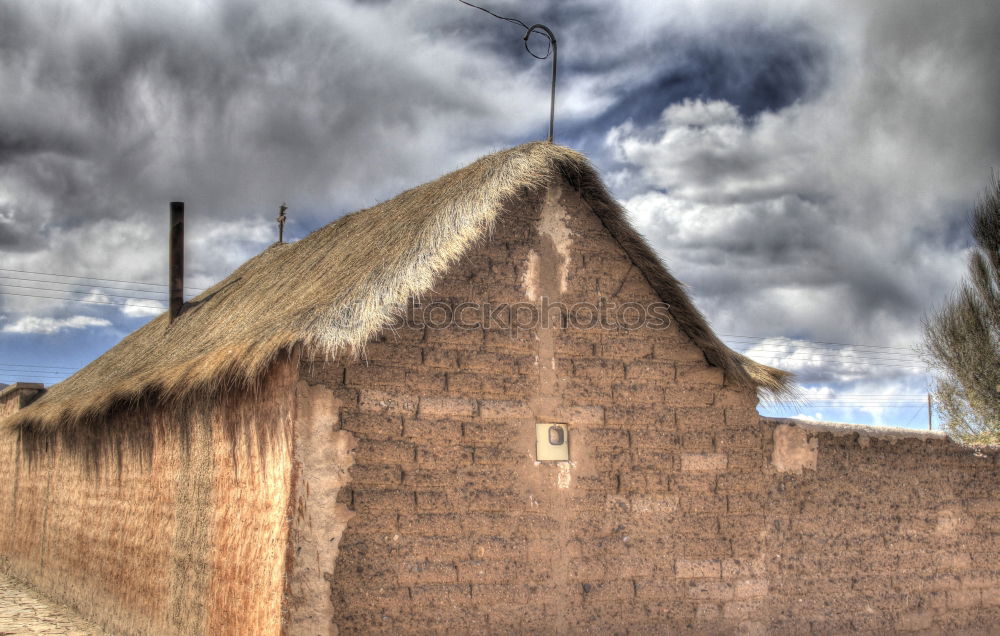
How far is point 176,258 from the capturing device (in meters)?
14.5

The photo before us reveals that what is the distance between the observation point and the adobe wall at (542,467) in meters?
6.25

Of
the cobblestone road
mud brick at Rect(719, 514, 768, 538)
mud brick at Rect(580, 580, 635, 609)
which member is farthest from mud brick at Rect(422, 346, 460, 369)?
the cobblestone road

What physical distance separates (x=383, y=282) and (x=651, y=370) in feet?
7.57

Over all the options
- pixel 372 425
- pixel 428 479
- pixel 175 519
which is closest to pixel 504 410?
pixel 428 479

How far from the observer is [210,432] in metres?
7.59

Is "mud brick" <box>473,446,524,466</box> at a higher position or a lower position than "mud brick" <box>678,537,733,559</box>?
higher

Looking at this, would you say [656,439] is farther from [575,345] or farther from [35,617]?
[35,617]

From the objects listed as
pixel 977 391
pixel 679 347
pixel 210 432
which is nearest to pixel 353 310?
pixel 210 432

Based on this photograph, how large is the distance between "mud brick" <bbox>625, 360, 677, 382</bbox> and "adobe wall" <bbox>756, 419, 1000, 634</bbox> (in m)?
1.04

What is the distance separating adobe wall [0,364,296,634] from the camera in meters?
6.36

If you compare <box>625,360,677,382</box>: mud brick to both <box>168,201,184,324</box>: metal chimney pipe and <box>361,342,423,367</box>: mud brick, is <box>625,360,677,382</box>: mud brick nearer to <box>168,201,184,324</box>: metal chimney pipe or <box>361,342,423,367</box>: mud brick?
<box>361,342,423,367</box>: mud brick

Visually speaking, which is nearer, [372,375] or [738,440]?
[372,375]

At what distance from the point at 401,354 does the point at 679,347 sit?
239 cm

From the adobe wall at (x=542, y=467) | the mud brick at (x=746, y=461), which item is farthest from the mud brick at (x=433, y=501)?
the mud brick at (x=746, y=461)
